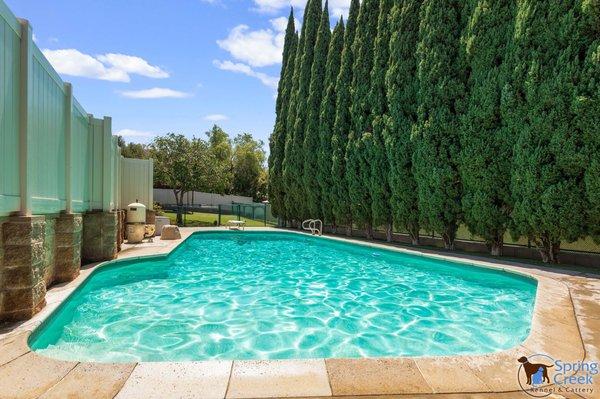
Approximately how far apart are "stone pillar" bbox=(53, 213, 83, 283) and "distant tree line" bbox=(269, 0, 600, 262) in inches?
380

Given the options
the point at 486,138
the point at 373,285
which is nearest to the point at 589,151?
the point at 486,138

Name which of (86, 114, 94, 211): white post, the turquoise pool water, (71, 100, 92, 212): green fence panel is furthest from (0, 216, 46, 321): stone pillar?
(86, 114, 94, 211): white post

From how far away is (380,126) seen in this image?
1384cm

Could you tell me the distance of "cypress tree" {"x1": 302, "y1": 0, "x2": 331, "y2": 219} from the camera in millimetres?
18406

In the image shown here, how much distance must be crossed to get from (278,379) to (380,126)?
12.4 m

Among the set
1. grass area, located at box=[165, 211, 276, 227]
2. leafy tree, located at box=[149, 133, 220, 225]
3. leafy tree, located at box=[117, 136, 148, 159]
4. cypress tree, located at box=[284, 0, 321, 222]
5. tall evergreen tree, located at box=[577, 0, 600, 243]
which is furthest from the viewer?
leafy tree, located at box=[117, 136, 148, 159]

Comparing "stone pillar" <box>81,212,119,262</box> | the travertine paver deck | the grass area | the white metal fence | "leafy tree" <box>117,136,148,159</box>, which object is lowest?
the grass area

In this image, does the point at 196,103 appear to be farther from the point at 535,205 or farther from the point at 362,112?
the point at 535,205

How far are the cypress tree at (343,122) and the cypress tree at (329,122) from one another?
72cm

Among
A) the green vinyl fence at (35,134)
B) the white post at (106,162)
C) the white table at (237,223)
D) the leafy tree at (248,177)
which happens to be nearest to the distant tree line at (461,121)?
the white table at (237,223)

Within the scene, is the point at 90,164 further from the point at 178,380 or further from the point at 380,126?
the point at 380,126

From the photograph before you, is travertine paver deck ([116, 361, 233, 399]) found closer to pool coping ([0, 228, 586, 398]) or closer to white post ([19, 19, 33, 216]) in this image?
pool coping ([0, 228, 586, 398])

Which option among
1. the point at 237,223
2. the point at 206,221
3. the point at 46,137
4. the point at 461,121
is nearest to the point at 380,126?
the point at 461,121

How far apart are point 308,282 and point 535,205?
5.87 m
